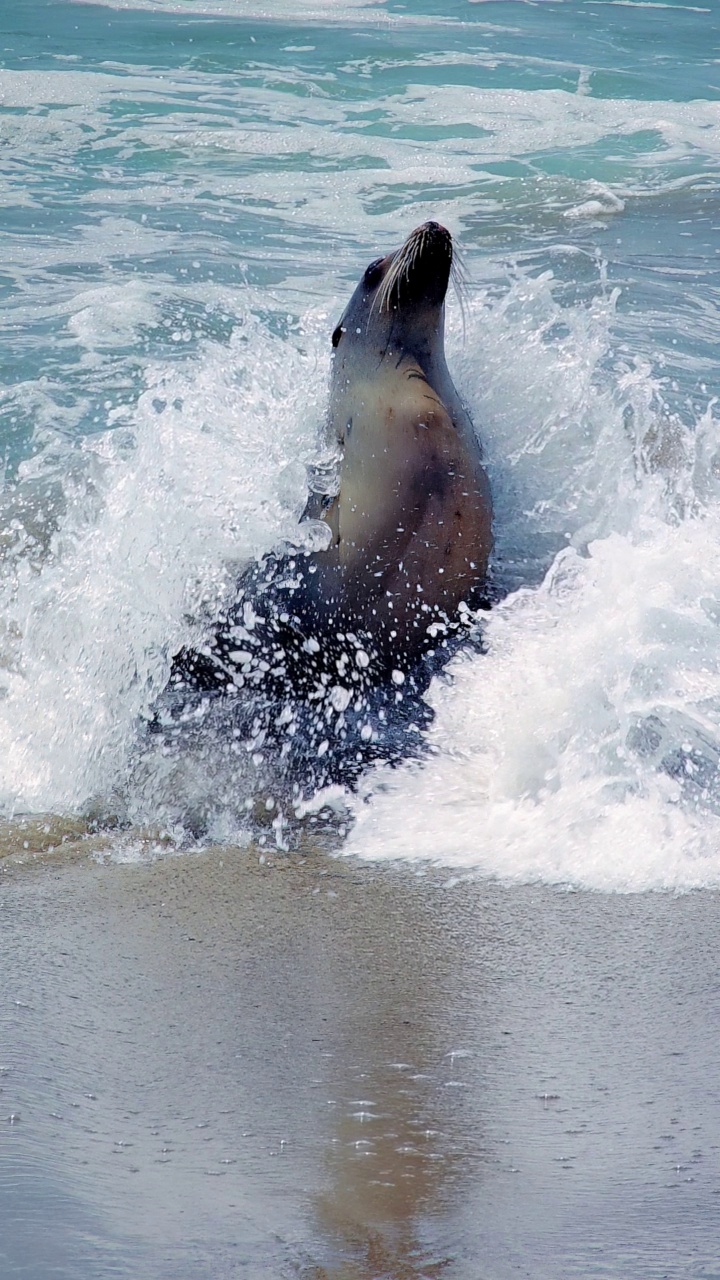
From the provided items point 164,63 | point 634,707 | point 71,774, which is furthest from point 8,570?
point 164,63

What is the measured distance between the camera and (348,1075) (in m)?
2.44

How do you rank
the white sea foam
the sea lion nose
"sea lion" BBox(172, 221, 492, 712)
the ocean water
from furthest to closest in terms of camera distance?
"sea lion" BBox(172, 221, 492, 712), the sea lion nose, the white sea foam, the ocean water

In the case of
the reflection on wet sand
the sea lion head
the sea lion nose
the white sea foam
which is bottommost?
the reflection on wet sand

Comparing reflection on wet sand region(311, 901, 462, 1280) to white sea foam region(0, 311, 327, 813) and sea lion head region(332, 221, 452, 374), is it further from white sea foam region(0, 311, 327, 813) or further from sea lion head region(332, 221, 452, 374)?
sea lion head region(332, 221, 452, 374)

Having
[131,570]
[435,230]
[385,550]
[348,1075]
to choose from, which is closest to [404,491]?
[385,550]

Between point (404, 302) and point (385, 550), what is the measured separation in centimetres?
83

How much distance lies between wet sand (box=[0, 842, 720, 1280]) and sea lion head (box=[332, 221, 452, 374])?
187 centimetres

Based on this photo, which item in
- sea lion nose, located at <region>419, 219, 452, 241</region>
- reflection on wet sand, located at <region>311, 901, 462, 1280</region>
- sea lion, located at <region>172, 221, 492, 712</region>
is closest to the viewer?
reflection on wet sand, located at <region>311, 901, 462, 1280</region>

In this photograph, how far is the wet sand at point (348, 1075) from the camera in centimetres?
189

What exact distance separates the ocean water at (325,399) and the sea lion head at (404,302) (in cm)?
42

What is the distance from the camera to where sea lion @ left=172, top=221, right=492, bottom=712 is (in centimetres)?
437

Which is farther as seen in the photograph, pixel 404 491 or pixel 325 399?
pixel 325 399

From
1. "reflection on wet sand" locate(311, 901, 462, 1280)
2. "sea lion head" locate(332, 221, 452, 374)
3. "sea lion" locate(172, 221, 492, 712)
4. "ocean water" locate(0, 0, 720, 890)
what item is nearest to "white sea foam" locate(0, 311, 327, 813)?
"ocean water" locate(0, 0, 720, 890)

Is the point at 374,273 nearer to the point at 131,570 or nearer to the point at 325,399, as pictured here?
the point at 325,399
